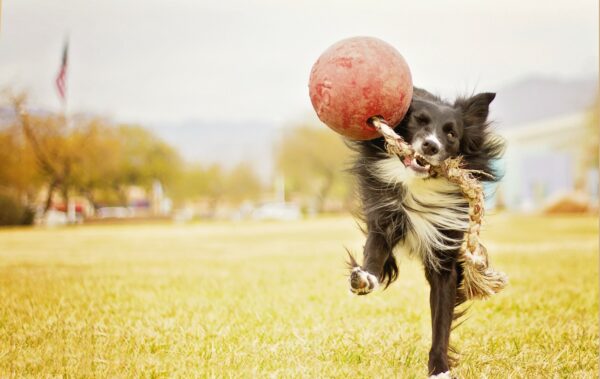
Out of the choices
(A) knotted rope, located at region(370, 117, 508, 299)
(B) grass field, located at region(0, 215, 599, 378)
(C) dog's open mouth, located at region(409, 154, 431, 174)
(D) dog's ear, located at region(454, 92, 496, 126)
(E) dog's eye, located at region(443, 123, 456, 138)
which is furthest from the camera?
(D) dog's ear, located at region(454, 92, 496, 126)

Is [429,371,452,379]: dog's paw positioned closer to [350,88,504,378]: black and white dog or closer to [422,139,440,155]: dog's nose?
[350,88,504,378]: black and white dog

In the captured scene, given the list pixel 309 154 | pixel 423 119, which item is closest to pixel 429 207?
pixel 423 119

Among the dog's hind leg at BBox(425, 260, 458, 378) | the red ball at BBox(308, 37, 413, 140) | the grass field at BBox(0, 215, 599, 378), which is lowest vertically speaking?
the grass field at BBox(0, 215, 599, 378)

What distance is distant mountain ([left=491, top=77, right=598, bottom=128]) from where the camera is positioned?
34188mm

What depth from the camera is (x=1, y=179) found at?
1243 inches

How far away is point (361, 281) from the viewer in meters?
3.51

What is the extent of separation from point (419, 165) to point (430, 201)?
0.28 meters

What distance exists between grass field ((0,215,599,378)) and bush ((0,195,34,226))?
22.6 meters

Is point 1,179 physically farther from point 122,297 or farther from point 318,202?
point 318,202

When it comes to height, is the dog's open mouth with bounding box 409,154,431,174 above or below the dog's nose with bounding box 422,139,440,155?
below

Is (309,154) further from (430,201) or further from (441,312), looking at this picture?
(441,312)

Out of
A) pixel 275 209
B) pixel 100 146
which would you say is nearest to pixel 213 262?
pixel 100 146

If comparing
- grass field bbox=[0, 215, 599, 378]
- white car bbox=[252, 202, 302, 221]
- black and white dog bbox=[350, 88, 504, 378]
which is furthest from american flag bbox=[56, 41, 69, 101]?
white car bbox=[252, 202, 302, 221]

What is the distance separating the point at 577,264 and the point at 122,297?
710 centimetres
